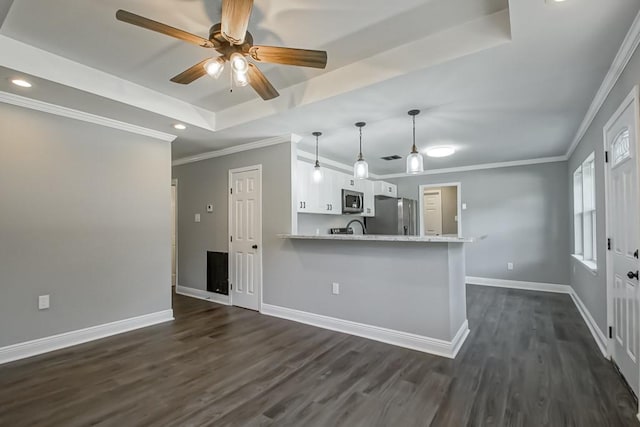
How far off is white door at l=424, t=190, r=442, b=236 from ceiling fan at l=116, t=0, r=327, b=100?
7122 mm

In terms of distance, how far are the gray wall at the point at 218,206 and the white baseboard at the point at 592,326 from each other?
3.38m

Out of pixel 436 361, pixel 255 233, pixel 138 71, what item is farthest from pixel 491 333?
pixel 138 71

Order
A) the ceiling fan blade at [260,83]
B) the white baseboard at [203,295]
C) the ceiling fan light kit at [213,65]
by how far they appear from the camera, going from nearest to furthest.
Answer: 1. the ceiling fan light kit at [213,65]
2. the ceiling fan blade at [260,83]
3. the white baseboard at [203,295]

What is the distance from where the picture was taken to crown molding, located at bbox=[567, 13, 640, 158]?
1.89 metres

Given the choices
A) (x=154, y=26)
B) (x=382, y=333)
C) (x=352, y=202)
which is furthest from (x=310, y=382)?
(x=352, y=202)

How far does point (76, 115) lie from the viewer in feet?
Answer: 10.5

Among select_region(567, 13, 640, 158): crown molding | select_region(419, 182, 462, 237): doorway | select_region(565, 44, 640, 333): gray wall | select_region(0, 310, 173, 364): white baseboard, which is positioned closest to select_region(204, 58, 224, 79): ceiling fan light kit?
select_region(567, 13, 640, 158): crown molding

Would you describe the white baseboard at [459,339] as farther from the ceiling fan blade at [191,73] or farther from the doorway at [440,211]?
the doorway at [440,211]

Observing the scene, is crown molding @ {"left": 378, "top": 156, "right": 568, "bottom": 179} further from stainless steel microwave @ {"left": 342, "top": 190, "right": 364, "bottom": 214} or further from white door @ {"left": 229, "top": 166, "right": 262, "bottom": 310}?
white door @ {"left": 229, "top": 166, "right": 262, "bottom": 310}

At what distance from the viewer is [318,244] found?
150 inches

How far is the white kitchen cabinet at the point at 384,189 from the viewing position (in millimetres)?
6590

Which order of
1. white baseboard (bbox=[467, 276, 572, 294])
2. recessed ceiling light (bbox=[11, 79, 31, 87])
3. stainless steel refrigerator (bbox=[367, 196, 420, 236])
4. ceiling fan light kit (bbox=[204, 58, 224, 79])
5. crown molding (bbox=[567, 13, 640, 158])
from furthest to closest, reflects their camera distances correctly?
stainless steel refrigerator (bbox=[367, 196, 420, 236]) < white baseboard (bbox=[467, 276, 572, 294]) < recessed ceiling light (bbox=[11, 79, 31, 87]) < ceiling fan light kit (bbox=[204, 58, 224, 79]) < crown molding (bbox=[567, 13, 640, 158])

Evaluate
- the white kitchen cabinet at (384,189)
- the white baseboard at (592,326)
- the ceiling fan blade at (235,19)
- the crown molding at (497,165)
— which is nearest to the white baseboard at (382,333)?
the white baseboard at (592,326)

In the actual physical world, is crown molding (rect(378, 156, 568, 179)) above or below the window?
above
